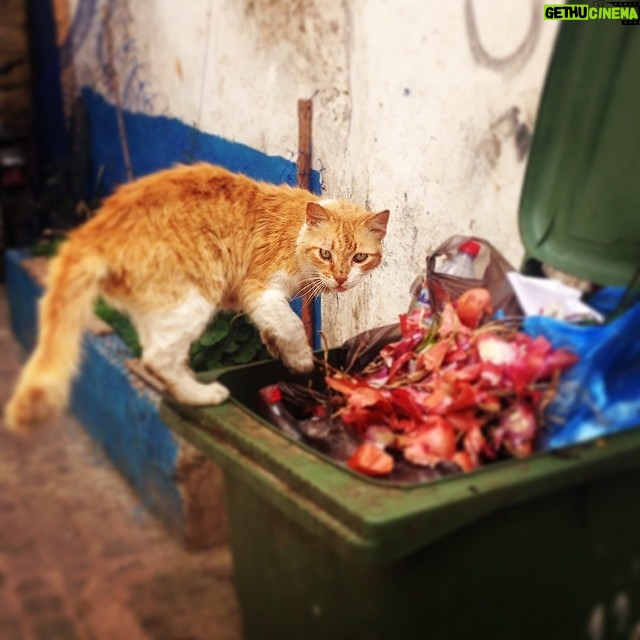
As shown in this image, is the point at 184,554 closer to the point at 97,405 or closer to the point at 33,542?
the point at 33,542

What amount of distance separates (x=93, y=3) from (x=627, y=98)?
9.34ft

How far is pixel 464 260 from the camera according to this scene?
1.88 metres

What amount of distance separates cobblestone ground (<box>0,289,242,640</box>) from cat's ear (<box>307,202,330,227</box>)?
5.26ft

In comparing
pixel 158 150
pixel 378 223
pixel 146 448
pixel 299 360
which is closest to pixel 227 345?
pixel 299 360

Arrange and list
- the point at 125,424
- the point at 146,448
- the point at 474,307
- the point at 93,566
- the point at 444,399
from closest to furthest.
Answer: the point at 444,399 < the point at 474,307 < the point at 93,566 < the point at 146,448 < the point at 125,424

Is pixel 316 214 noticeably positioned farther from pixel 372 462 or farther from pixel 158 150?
pixel 158 150

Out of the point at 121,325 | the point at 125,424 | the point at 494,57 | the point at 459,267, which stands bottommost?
the point at 125,424

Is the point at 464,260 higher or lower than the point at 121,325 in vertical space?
higher

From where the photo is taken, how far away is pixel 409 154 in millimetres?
1891

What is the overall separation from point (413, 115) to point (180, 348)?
725mm

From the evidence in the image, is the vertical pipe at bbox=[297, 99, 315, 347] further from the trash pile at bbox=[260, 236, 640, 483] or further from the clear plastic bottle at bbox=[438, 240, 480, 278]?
the clear plastic bottle at bbox=[438, 240, 480, 278]

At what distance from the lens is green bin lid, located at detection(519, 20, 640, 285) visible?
1.73 meters

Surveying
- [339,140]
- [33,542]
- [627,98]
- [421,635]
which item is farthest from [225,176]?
[33,542]

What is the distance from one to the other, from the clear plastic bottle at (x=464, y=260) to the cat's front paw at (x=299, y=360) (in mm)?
347
